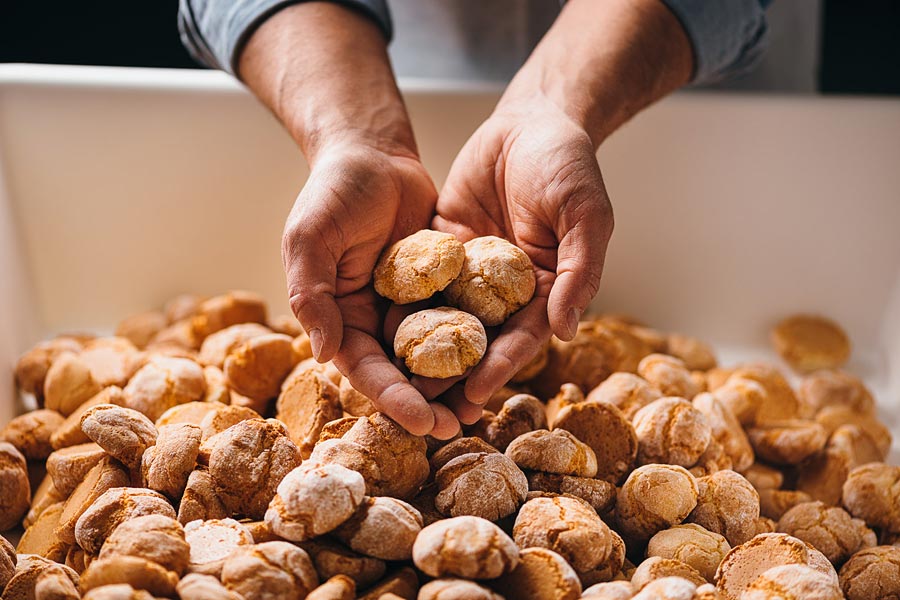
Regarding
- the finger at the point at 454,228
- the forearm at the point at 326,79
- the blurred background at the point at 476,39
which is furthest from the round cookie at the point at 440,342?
the blurred background at the point at 476,39

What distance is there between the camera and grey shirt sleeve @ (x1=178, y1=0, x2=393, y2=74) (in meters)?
1.50

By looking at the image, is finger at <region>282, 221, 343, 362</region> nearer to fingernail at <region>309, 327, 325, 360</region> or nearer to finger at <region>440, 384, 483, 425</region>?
fingernail at <region>309, 327, 325, 360</region>

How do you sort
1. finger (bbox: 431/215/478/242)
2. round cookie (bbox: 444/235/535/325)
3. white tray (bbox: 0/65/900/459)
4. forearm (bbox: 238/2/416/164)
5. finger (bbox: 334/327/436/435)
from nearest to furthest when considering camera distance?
finger (bbox: 334/327/436/435), round cookie (bbox: 444/235/535/325), finger (bbox: 431/215/478/242), forearm (bbox: 238/2/416/164), white tray (bbox: 0/65/900/459)

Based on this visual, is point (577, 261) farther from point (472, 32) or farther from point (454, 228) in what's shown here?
point (472, 32)

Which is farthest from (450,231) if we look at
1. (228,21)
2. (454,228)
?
(228,21)

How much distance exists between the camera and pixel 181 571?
33.1 inches

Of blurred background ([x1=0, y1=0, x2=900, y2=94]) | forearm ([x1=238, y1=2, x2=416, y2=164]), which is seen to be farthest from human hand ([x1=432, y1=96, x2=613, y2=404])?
blurred background ([x1=0, y1=0, x2=900, y2=94])

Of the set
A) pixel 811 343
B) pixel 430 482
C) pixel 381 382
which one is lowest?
pixel 811 343

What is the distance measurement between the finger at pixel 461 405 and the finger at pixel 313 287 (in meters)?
0.14

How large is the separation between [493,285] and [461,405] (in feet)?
0.48

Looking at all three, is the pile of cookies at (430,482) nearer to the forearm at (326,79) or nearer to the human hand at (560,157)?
→ the human hand at (560,157)

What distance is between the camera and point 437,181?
167cm

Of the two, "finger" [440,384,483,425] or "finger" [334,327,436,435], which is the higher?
"finger" [334,327,436,435]

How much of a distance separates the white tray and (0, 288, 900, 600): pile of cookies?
0.31 meters
